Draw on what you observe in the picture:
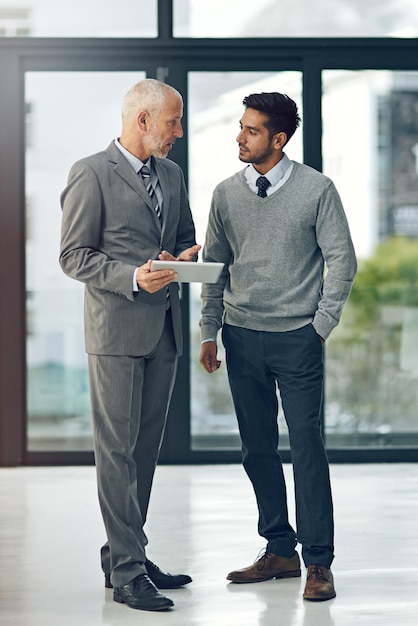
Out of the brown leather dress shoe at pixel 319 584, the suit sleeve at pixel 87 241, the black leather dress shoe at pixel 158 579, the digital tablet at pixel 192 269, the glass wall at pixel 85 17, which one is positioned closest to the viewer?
the digital tablet at pixel 192 269

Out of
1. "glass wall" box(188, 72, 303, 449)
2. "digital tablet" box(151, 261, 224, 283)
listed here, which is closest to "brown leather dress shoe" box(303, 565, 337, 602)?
"digital tablet" box(151, 261, 224, 283)

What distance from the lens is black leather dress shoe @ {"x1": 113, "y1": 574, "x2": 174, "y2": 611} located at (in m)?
3.14

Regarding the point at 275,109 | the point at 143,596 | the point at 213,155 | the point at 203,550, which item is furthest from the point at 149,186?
the point at 213,155

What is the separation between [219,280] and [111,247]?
0.49 metres

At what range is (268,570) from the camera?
3.50m

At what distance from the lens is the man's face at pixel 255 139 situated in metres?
3.41

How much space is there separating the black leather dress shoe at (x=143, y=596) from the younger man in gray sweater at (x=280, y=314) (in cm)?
38

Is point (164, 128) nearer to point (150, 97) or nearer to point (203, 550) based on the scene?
point (150, 97)

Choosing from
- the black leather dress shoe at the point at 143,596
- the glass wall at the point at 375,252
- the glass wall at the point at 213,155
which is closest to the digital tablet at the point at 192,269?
the black leather dress shoe at the point at 143,596

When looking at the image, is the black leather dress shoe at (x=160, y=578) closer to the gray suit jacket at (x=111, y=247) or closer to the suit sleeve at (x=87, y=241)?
the gray suit jacket at (x=111, y=247)

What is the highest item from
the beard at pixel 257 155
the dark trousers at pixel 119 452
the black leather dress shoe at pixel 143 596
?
the beard at pixel 257 155

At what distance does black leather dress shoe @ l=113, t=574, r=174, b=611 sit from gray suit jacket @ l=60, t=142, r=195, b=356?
666 millimetres

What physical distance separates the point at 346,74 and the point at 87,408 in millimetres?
2285

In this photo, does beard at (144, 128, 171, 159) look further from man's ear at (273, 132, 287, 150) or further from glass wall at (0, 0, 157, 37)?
glass wall at (0, 0, 157, 37)
